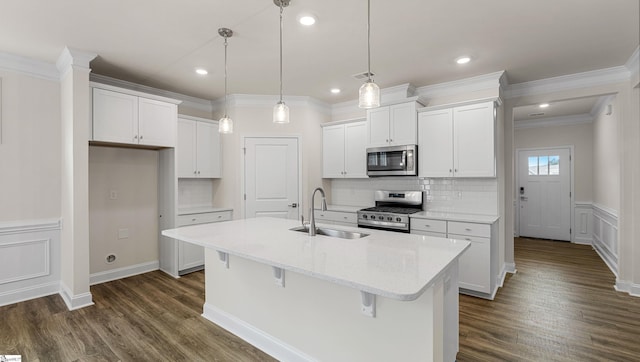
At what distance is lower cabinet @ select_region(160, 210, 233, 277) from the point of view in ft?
13.8

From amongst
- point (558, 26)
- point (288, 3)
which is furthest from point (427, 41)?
point (288, 3)

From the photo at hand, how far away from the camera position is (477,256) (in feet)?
11.3

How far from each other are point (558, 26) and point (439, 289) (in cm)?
255

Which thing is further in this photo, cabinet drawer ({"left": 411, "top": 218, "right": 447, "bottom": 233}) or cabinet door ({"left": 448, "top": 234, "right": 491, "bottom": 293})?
cabinet drawer ({"left": 411, "top": 218, "right": 447, "bottom": 233})

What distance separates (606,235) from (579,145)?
2212 mm

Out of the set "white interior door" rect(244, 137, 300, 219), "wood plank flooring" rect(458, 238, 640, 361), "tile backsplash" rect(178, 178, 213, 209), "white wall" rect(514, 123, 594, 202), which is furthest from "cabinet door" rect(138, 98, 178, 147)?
"white wall" rect(514, 123, 594, 202)

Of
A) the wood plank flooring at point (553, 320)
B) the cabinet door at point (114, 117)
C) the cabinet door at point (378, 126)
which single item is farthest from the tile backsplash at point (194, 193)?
the wood plank flooring at point (553, 320)

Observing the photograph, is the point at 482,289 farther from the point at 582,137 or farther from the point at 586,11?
the point at 582,137

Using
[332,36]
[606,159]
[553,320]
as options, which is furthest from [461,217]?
[606,159]

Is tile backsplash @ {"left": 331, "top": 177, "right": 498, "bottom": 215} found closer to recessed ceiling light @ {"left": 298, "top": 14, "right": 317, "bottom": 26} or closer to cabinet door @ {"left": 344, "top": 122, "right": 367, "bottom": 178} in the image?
cabinet door @ {"left": 344, "top": 122, "right": 367, "bottom": 178}

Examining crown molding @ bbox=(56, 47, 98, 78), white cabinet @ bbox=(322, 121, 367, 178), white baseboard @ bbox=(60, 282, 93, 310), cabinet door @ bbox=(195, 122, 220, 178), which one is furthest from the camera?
white cabinet @ bbox=(322, 121, 367, 178)

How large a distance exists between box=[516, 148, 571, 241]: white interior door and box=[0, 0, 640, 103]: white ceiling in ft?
11.9

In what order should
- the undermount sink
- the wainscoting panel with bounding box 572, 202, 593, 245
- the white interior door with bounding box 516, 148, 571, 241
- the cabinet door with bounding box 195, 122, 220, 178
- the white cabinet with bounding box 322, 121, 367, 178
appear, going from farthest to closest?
the white interior door with bounding box 516, 148, 571, 241 → the wainscoting panel with bounding box 572, 202, 593, 245 → the white cabinet with bounding box 322, 121, 367, 178 → the cabinet door with bounding box 195, 122, 220, 178 → the undermount sink

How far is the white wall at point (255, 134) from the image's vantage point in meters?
4.75
